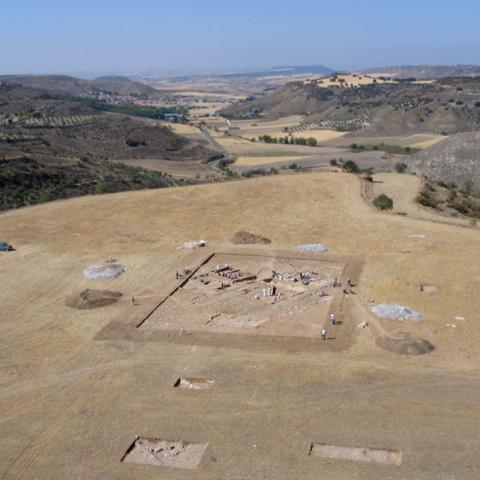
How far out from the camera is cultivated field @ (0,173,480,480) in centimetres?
2234

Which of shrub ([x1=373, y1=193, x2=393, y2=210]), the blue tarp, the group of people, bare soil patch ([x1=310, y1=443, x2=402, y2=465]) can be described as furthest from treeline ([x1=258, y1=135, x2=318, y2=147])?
bare soil patch ([x1=310, y1=443, x2=402, y2=465])

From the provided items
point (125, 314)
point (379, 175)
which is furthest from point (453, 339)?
point (379, 175)

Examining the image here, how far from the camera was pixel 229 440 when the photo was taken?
23.2 meters

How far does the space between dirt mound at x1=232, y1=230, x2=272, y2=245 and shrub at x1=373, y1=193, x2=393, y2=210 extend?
14.1 meters

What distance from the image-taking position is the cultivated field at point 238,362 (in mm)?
22344

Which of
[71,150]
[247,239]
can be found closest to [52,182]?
[247,239]

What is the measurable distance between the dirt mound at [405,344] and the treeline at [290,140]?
121 meters

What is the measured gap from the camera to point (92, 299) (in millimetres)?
36719

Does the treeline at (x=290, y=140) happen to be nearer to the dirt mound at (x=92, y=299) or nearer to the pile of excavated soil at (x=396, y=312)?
the dirt mound at (x=92, y=299)

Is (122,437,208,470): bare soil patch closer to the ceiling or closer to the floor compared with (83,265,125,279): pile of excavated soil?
closer to the floor

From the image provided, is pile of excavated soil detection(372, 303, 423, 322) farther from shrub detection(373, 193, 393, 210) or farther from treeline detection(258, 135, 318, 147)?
treeline detection(258, 135, 318, 147)

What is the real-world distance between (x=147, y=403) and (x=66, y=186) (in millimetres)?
52310

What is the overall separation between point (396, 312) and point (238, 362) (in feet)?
32.2

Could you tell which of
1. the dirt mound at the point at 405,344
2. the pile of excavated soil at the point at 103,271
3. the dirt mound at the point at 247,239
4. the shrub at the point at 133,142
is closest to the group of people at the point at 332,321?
the dirt mound at the point at 405,344
